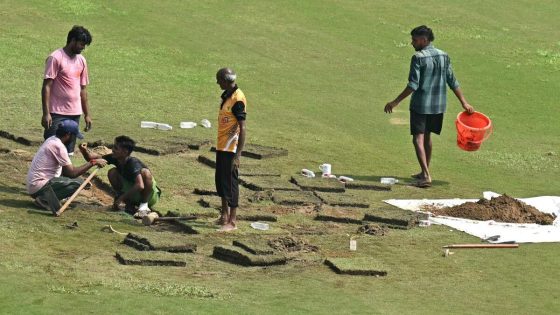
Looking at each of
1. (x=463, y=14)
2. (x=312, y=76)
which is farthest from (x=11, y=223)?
(x=463, y=14)

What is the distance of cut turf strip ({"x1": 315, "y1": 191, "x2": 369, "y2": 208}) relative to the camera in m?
15.8

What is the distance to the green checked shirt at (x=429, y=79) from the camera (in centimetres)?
1747

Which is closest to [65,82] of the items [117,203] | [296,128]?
[117,203]

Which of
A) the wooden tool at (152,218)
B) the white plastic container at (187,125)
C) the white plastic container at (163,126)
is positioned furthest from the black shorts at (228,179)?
the white plastic container at (187,125)

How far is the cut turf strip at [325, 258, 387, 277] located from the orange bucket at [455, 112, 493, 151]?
5347 millimetres

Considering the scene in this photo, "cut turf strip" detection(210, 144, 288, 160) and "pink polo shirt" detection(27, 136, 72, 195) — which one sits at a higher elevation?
"cut turf strip" detection(210, 144, 288, 160)

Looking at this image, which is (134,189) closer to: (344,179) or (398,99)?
(344,179)

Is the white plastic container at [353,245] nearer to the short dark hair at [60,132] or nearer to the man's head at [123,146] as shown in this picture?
the man's head at [123,146]

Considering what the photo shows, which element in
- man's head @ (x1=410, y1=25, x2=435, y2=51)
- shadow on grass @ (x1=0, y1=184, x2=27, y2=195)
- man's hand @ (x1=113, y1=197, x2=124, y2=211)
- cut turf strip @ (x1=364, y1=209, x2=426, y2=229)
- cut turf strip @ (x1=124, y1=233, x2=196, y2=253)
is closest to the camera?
cut turf strip @ (x1=124, y1=233, x2=196, y2=253)

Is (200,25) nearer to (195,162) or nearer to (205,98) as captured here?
(205,98)

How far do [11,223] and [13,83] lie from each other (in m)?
9.24

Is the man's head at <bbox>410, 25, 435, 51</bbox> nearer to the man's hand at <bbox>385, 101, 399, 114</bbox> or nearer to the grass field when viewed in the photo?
the man's hand at <bbox>385, 101, 399, 114</bbox>

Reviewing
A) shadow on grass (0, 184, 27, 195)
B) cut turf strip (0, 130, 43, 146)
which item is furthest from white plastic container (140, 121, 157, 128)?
shadow on grass (0, 184, 27, 195)

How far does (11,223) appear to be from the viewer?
42.8 feet
